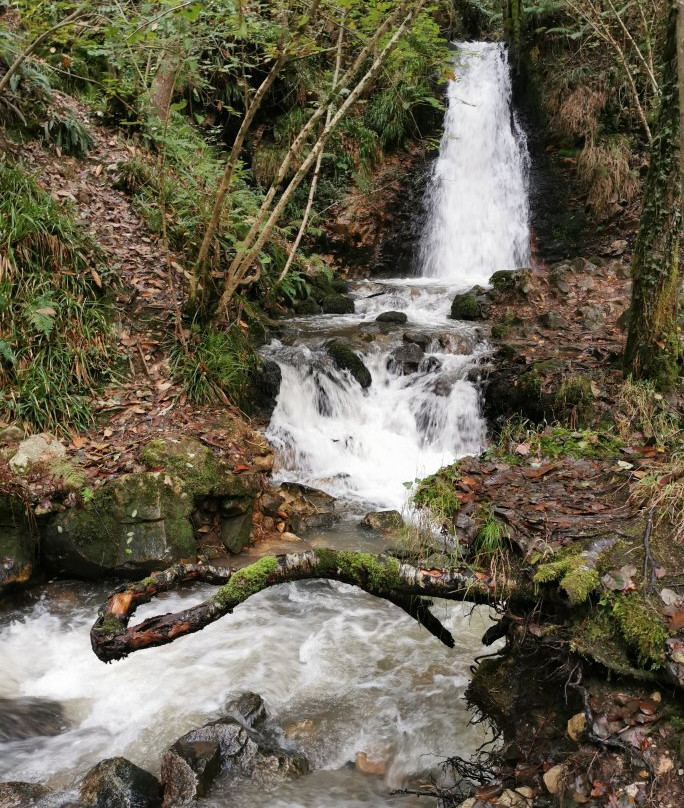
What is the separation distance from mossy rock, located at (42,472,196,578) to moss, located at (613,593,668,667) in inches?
153

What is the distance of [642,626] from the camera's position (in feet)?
8.76

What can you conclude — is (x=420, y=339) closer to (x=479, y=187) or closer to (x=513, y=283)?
(x=513, y=283)

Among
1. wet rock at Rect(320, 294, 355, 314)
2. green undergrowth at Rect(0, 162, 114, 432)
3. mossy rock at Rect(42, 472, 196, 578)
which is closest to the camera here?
mossy rock at Rect(42, 472, 196, 578)

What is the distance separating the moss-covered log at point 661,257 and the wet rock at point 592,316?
3.33 m

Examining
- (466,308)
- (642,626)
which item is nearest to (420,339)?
(466,308)

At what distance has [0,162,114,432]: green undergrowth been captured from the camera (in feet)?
19.7

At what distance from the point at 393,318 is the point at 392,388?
190 centimetres

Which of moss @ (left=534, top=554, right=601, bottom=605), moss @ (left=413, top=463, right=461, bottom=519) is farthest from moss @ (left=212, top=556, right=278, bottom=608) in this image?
moss @ (left=534, top=554, right=601, bottom=605)

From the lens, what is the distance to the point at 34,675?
4.55 metres

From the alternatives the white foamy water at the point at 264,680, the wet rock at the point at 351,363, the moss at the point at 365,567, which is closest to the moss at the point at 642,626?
the moss at the point at 365,567

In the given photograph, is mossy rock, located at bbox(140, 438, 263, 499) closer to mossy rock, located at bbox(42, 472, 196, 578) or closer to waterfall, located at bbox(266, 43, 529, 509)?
mossy rock, located at bbox(42, 472, 196, 578)

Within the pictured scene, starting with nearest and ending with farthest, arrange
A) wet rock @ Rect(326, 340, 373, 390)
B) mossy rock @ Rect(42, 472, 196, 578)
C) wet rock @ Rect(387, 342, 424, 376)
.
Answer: mossy rock @ Rect(42, 472, 196, 578)
wet rock @ Rect(326, 340, 373, 390)
wet rock @ Rect(387, 342, 424, 376)

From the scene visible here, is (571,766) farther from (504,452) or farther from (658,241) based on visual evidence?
(658,241)

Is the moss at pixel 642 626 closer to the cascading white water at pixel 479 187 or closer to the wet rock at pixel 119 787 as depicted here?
the wet rock at pixel 119 787
